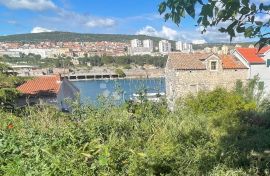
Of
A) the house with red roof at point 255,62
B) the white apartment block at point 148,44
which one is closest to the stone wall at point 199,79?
the house with red roof at point 255,62

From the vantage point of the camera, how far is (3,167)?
13.3 ft

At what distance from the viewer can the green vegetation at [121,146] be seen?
13.9 feet

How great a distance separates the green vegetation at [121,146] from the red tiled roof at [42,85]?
26.9 metres

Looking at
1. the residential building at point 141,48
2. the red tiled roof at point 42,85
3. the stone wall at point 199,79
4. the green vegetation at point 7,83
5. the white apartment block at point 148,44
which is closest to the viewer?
the green vegetation at point 7,83

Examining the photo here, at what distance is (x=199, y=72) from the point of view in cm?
3238

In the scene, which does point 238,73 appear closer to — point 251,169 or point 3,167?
point 251,169

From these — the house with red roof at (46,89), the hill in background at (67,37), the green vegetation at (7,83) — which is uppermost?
the hill in background at (67,37)

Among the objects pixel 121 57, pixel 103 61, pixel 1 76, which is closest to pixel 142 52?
pixel 121 57

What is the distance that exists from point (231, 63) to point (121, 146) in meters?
30.5

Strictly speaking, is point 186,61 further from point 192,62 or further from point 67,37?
point 67,37

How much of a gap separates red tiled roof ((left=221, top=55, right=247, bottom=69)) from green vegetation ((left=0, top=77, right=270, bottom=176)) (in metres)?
25.3

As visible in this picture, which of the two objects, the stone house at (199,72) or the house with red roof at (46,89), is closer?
the stone house at (199,72)

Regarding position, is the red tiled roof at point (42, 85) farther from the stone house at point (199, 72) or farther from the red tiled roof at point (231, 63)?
the red tiled roof at point (231, 63)

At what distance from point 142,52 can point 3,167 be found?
10532cm
